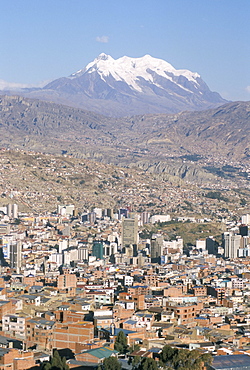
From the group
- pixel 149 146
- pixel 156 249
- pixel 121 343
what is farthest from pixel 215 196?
pixel 149 146

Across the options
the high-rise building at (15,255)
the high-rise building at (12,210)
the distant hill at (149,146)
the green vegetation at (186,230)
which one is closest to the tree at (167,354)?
the high-rise building at (15,255)

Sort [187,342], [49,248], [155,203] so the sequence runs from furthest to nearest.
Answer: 1. [155,203]
2. [49,248]
3. [187,342]

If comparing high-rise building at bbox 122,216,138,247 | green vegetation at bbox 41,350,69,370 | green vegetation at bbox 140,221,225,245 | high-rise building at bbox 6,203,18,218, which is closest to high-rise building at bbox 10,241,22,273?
high-rise building at bbox 122,216,138,247

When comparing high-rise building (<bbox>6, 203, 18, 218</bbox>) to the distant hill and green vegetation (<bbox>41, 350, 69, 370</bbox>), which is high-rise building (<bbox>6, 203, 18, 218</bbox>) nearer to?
green vegetation (<bbox>41, 350, 69, 370</bbox>)

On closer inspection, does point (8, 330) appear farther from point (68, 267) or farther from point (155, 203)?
point (155, 203)

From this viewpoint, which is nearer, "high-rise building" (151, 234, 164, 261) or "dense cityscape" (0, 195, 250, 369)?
"dense cityscape" (0, 195, 250, 369)

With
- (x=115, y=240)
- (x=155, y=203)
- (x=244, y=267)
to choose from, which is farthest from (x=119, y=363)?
(x=155, y=203)

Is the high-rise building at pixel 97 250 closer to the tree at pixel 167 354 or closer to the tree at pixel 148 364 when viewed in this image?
the tree at pixel 167 354
